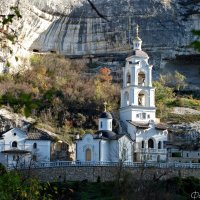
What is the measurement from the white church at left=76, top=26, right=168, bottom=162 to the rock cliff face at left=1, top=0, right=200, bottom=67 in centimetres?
1562

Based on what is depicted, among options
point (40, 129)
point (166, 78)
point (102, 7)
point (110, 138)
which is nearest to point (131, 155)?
point (110, 138)

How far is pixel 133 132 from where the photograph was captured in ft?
153

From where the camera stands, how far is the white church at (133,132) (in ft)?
144

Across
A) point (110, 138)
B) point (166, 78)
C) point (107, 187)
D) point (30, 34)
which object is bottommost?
point (107, 187)

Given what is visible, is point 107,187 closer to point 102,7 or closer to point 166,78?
point 166,78

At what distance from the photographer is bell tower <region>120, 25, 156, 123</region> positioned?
4778cm

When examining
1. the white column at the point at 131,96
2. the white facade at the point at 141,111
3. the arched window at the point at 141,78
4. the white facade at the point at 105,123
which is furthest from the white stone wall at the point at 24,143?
the arched window at the point at 141,78

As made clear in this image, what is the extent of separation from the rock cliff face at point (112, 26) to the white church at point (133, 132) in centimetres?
1562

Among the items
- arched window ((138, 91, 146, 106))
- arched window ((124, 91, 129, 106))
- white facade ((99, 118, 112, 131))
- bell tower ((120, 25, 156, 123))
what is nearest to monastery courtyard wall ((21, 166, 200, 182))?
white facade ((99, 118, 112, 131))

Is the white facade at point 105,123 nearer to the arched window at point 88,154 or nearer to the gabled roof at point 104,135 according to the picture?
the gabled roof at point 104,135

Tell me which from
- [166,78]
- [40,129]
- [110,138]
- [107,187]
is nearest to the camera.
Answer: [107,187]

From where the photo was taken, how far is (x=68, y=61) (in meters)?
64.4

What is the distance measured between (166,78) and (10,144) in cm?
2157

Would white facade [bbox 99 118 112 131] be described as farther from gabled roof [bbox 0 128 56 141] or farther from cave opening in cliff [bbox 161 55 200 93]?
cave opening in cliff [bbox 161 55 200 93]
